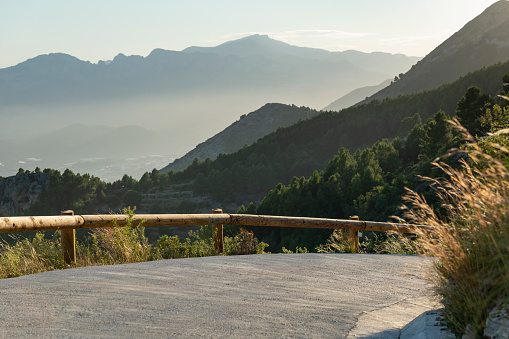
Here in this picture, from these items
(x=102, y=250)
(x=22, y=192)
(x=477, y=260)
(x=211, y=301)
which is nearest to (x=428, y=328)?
(x=477, y=260)

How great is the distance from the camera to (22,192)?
5320 inches

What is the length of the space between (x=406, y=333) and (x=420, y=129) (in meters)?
91.5

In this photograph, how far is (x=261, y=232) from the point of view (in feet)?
232

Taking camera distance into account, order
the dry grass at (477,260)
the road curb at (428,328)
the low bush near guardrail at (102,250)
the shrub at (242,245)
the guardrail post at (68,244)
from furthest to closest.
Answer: the shrub at (242,245) → the guardrail post at (68,244) → the low bush near guardrail at (102,250) → the road curb at (428,328) → the dry grass at (477,260)

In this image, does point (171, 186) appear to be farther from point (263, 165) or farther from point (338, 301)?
point (338, 301)

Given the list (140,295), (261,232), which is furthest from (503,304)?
(261,232)

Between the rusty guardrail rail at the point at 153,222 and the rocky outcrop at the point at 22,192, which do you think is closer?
the rusty guardrail rail at the point at 153,222

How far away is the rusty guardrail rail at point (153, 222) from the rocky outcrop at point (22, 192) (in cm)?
13232

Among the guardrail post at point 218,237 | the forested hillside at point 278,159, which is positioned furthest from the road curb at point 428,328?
the forested hillside at point 278,159

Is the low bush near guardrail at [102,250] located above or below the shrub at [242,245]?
above

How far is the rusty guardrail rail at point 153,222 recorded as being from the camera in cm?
715

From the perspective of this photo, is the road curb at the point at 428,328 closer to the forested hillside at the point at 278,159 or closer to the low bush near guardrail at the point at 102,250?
the low bush near guardrail at the point at 102,250

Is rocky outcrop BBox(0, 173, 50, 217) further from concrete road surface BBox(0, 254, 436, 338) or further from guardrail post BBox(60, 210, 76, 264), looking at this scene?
concrete road surface BBox(0, 254, 436, 338)

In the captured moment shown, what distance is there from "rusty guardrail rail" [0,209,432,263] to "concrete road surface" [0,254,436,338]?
2.63 ft
